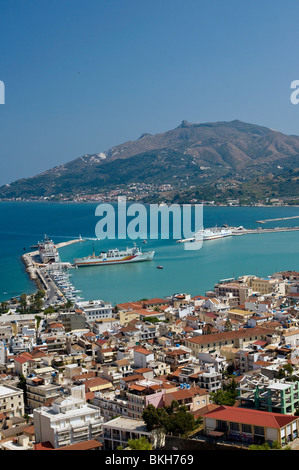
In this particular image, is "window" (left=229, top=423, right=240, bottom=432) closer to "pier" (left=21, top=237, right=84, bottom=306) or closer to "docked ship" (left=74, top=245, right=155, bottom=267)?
"pier" (left=21, top=237, right=84, bottom=306)

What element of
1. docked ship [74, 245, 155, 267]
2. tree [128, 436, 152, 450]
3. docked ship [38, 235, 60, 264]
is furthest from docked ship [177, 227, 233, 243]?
tree [128, 436, 152, 450]

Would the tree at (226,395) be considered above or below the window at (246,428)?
below

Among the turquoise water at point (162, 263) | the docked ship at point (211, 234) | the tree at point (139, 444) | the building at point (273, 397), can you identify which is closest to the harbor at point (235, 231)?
the docked ship at point (211, 234)

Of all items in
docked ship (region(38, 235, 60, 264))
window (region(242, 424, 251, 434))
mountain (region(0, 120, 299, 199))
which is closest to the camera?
window (region(242, 424, 251, 434))

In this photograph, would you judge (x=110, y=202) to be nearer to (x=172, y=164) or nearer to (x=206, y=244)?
(x=172, y=164)

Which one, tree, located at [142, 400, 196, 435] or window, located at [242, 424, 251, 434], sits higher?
window, located at [242, 424, 251, 434]

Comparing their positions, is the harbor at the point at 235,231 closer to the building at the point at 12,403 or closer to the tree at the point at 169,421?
the building at the point at 12,403

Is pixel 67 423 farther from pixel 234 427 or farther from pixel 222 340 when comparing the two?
pixel 222 340

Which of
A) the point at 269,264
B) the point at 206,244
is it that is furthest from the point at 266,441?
the point at 206,244
